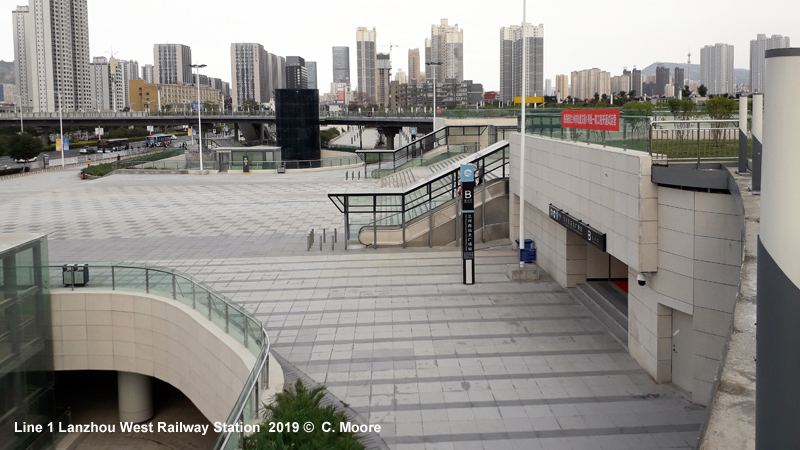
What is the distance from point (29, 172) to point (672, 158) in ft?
194

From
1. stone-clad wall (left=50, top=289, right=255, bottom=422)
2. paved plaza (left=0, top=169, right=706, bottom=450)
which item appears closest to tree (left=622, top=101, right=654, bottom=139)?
paved plaza (left=0, top=169, right=706, bottom=450)

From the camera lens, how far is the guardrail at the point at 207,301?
9.12 m

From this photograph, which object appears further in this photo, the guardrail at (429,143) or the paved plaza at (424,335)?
the guardrail at (429,143)

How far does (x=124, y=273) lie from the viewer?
56.1ft

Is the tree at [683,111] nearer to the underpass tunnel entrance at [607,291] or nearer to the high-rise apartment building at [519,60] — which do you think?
the underpass tunnel entrance at [607,291]

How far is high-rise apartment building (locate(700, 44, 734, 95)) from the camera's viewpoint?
45.3 metres

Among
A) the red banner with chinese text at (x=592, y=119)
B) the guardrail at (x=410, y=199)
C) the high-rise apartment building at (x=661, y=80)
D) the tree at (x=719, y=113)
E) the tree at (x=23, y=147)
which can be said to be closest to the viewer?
the tree at (x=719, y=113)

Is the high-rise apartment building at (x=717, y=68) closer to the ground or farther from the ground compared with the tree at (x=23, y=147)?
farther from the ground

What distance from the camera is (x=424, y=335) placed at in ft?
48.6

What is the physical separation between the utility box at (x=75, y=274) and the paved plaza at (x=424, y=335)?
3.39 meters

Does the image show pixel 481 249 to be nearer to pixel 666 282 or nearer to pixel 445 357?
pixel 445 357

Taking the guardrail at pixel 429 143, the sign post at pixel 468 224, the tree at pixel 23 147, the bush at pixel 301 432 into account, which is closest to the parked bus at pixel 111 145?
the tree at pixel 23 147

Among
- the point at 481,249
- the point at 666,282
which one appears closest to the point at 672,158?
the point at 666,282

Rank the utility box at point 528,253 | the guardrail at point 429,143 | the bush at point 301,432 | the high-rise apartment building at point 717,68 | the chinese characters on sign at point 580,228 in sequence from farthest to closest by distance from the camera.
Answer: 1. the high-rise apartment building at point 717,68
2. the guardrail at point 429,143
3. the utility box at point 528,253
4. the chinese characters on sign at point 580,228
5. the bush at point 301,432
